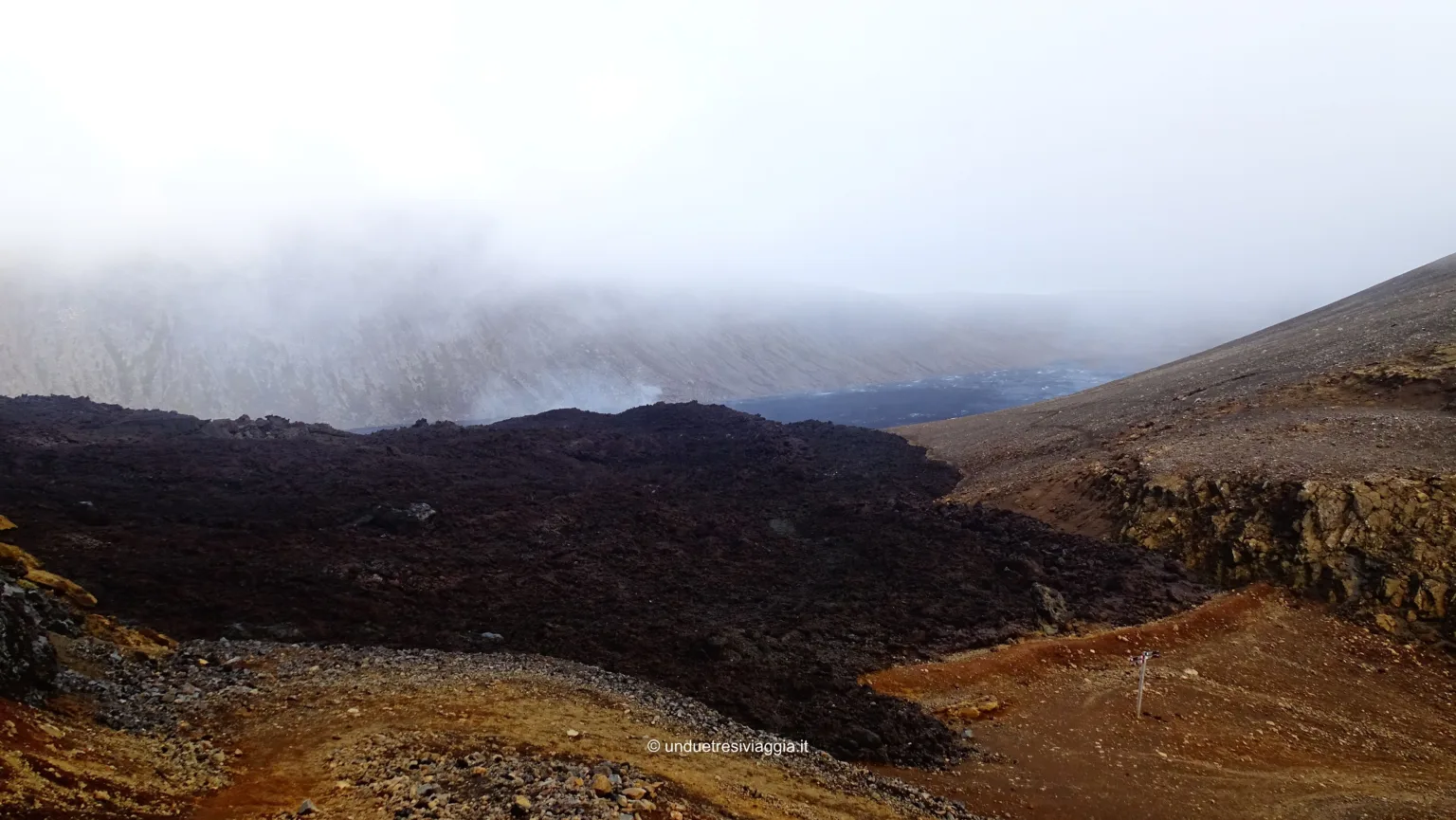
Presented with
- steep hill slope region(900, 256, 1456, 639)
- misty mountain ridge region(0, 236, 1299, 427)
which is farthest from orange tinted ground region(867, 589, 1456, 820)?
misty mountain ridge region(0, 236, 1299, 427)

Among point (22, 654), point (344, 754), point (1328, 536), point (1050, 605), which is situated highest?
point (22, 654)

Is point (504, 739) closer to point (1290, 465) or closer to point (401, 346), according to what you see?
point (1290, 465)

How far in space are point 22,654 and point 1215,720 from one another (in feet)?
57.2

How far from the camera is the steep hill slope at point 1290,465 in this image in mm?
15719

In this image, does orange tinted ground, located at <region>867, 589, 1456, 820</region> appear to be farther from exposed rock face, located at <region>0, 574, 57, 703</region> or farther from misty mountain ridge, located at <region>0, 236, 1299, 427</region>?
misty mountain ridge, located at <region>0, 236, 1299, 427</region>

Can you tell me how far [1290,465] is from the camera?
19.1 m

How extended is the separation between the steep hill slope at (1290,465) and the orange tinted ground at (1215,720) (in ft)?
5.24

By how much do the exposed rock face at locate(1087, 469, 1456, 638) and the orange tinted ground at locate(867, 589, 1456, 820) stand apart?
3.04ft

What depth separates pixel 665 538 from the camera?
2358 cm

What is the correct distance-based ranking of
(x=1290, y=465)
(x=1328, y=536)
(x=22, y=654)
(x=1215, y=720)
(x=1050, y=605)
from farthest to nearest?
(x=1290, y=465) < (x=1050, y=605) < (x=1328, y=536) < (x=1215, y=720) < (x=22, y=654)

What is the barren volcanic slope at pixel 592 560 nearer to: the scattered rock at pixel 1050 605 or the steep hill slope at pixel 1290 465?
the scattered rock at pixel 1050 605

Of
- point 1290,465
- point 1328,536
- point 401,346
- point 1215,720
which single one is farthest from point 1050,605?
point 401,346

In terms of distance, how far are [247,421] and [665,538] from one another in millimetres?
27351

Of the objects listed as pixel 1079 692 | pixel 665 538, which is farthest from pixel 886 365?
pixel 1079 692
